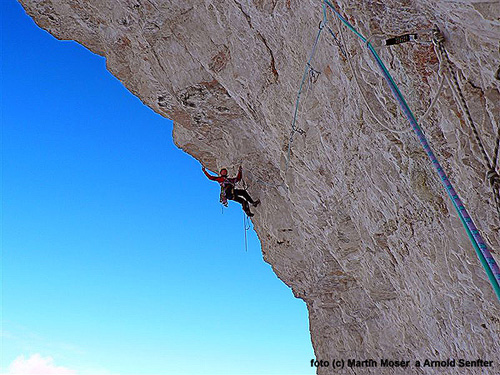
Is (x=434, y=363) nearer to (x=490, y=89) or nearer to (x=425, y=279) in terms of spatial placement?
(x=425, y=279)

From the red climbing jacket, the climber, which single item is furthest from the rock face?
the red climbing jacket

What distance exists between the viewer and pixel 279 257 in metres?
11.4

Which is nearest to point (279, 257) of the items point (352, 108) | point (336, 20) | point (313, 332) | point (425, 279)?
point (313, 332)

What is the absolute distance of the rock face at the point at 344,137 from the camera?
13.6ft

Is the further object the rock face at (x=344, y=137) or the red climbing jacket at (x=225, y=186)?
the red climbing jacket at (x=225, y=186)

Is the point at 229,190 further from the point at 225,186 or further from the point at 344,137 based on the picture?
the point at 344,137

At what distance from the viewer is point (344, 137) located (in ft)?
19.9

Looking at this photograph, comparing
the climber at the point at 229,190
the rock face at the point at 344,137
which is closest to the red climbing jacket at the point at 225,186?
the climber at the point at 229,190

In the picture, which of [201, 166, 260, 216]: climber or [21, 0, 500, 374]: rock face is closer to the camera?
[21, 0, 500, 374]: rock face

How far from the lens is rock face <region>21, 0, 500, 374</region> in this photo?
4.15 metres

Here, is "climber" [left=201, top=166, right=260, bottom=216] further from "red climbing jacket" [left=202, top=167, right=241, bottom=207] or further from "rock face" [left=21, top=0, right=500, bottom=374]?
"rock face" [left=21, top=0, right=500, bottom=374]

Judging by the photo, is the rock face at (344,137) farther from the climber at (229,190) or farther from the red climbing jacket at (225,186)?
the red climbing jacket at (225,186)

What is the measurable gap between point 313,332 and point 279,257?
8.26 ft

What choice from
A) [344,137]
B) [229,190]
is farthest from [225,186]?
[344,137]
